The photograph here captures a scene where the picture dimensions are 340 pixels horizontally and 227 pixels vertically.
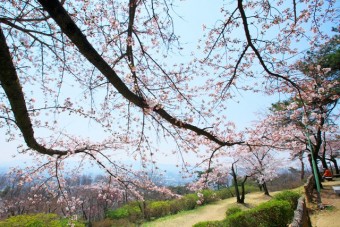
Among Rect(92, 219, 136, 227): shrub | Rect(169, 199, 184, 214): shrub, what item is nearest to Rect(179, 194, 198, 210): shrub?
Rect(169, 199, 184, 214): shrub

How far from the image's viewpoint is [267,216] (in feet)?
26.9

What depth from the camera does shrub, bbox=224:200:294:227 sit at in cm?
795

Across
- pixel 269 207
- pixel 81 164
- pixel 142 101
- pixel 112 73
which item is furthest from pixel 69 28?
pixel 269 207

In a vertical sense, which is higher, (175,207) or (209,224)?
(209,224)

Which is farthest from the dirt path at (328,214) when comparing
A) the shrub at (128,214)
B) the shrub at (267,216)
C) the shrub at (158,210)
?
the shrub at (128,214)

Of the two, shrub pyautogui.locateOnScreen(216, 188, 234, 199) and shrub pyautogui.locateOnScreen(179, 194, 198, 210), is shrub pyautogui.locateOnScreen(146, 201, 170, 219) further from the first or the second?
shrub pyautogui.locateOnScreen(216, 188, 234, 199)

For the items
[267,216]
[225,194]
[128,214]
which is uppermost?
[267,216]

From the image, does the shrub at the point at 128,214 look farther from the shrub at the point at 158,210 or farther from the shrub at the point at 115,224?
the shrub at the point at 115,224

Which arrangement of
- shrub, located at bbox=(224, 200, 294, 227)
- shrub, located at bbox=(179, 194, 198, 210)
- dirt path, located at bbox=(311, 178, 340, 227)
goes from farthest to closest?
1. shrub, located at bbox=(179, 194, 198, 210)
2. shrub, located at bbox=(224, 200, 294, 227)
3. dirt path, located at bbox=(311, 178, 340, 227)

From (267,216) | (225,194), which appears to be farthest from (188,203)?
(267,216)

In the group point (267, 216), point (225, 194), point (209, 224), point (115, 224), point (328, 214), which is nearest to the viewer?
point (267, 216)

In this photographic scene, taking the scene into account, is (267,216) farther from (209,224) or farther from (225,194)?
(225,194)

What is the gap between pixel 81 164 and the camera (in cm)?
525

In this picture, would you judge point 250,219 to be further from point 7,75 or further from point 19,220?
point 7,75
